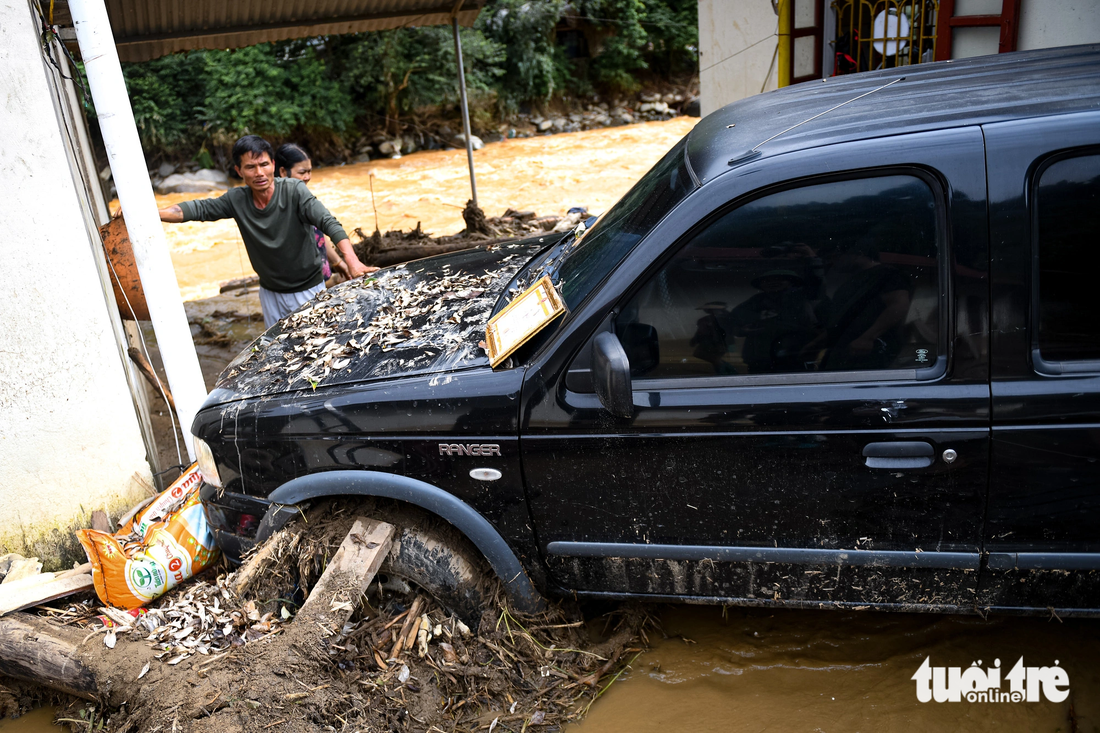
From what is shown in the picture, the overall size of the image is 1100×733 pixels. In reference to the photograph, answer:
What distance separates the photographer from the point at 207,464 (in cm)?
325

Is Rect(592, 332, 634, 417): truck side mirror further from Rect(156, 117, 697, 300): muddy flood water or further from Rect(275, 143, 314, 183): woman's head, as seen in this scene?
Rect(156, 117, 697, 300): muddy flood water

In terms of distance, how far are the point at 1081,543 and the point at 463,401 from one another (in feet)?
6.44

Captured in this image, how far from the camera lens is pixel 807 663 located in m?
2.97

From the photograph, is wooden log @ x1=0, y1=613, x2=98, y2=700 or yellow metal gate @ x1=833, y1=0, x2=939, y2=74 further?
yellow metal gate @ x1=833, y1=0, x2=939, y2=74

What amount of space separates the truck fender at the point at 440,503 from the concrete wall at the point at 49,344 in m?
1.68

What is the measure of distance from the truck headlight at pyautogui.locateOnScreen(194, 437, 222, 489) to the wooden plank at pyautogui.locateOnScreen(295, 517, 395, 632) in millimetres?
676

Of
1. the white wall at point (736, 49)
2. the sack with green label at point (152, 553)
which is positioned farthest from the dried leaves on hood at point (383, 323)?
the white wall at point (736, 49)

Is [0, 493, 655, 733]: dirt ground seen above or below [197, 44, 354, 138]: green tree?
below

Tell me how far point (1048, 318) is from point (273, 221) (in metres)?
4.37

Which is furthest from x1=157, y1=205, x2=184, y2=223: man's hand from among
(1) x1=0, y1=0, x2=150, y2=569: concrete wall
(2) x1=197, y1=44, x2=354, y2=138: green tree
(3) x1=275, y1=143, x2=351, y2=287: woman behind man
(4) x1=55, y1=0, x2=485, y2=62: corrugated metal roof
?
(2) x1=197, y1=44, x2=354, y2=138: green tree

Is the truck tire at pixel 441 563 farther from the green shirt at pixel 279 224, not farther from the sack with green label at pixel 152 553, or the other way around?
the green shirt at pixel 279 224

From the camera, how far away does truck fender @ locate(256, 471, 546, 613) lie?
275 cm

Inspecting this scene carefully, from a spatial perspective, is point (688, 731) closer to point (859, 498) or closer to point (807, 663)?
point (807, 663)

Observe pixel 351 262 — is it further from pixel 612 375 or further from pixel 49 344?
pixel 612 375
